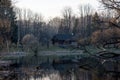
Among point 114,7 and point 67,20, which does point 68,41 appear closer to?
point 67,20

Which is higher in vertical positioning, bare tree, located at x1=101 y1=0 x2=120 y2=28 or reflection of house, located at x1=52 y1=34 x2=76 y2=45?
bare tree, located at x1=101 y1=0 x2=120 y2=28

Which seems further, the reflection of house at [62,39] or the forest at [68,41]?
the reflection of house at [62,39]

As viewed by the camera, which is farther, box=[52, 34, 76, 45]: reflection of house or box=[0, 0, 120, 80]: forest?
box=[52, 34, 76, 45]: reflection of house

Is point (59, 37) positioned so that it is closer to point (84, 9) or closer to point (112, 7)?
point (84, 9)

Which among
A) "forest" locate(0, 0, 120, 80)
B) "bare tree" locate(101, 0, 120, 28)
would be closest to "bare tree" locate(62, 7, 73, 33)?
"forest" locate(0, 0, 120, 80)

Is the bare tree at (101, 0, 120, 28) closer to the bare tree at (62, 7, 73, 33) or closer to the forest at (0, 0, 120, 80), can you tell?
the forest at (0, 0, 120, 80)

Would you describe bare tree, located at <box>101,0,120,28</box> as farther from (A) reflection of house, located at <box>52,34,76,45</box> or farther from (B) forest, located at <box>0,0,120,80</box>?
(A) reflection of house, located at <box>52,34,76,45</box>

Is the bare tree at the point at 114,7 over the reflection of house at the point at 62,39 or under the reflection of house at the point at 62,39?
over

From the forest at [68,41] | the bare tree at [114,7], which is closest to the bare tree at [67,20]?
the forest at [68,41]

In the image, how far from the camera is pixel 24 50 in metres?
58.3

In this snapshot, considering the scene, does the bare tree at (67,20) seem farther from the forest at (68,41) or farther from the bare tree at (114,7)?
the bare tree at (114,7)

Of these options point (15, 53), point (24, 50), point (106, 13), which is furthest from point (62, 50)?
point (106, 13)

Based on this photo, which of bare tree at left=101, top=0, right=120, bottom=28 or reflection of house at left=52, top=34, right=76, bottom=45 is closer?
bare tree at left=101, top=0, right=120, bottom=28

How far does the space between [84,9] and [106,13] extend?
80.4 metres
